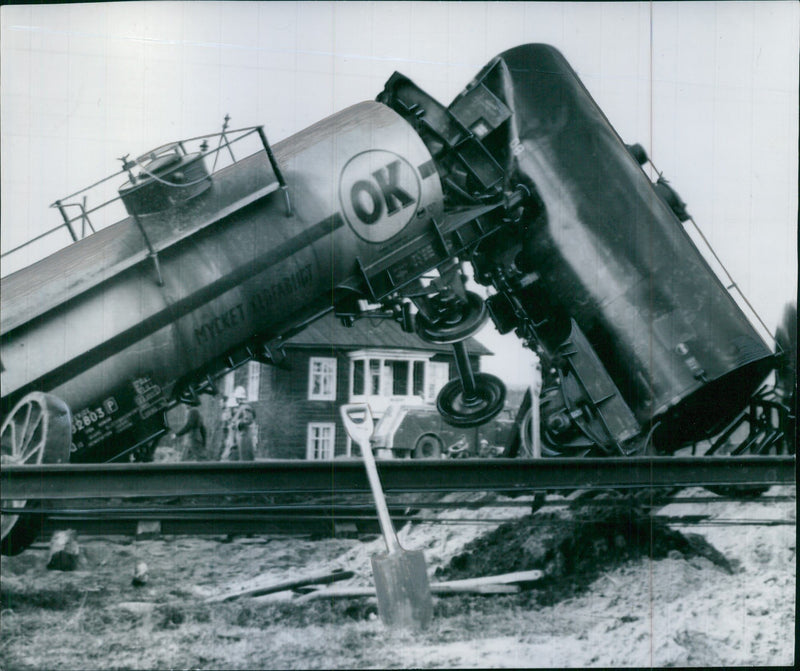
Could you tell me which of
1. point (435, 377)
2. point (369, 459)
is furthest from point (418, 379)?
point (369, 459)

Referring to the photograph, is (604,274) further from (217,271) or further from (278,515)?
(278,515)

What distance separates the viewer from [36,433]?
5.13m

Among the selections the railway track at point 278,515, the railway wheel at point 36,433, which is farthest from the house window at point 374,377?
the railway wheel at point 36,433

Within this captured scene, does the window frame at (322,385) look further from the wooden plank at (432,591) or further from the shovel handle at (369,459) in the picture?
the wooden plank at (432,591)

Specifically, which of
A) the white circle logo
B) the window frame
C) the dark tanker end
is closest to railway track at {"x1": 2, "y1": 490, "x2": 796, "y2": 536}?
the dark tanker end

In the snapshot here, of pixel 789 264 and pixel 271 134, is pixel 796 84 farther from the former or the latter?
pixel 271 134

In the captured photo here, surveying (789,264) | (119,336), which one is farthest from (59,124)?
(789,264)

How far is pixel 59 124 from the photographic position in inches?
211

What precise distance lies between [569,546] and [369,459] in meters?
1.33

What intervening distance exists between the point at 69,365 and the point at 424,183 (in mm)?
2267

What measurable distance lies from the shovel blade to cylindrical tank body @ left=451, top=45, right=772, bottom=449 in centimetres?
155

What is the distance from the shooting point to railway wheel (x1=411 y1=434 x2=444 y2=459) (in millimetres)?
5484

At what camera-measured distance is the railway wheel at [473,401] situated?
5504 mm

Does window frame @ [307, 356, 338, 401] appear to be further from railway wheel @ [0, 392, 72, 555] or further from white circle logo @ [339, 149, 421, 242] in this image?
railway wheel @ [0, 392, 72, 555]
